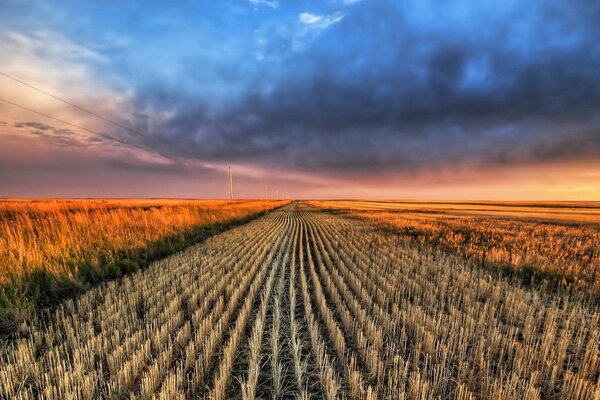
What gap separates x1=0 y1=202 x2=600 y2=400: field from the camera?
2.77 metres

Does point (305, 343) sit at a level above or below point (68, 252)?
below

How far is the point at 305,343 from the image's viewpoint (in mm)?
3871

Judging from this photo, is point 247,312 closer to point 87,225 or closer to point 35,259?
point 35,259

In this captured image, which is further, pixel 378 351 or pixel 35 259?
pixel 35 259

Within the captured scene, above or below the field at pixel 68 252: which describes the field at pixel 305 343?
below

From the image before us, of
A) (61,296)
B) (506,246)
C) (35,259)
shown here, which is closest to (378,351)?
(61,296)

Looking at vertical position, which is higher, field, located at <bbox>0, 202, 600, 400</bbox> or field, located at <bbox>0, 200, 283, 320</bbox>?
field, located at <bbox>0, 200, 283, 320</bbox>

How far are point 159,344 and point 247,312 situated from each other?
60.9 inches

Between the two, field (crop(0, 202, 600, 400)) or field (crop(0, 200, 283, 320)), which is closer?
field (crop(0, 202, 600, 400))

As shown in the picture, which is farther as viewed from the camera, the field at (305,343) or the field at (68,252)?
the field at (68,252)

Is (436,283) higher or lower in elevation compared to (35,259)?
lower

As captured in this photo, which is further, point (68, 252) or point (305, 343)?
point (68, 252)

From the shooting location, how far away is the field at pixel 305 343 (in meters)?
2.77

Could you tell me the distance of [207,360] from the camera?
3.22m
